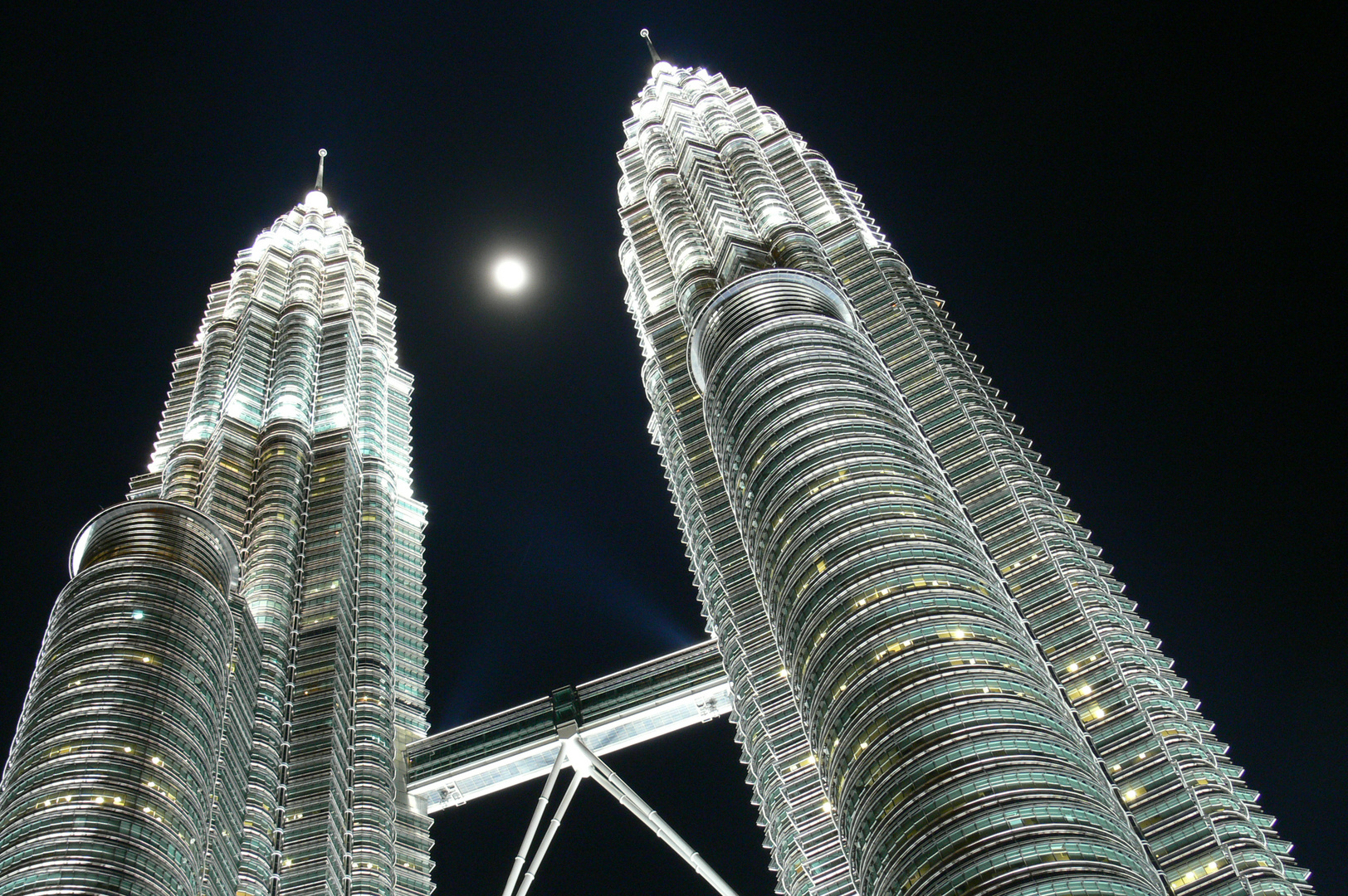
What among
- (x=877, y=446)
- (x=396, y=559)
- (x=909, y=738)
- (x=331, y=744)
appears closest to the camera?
(x=909, y=738)

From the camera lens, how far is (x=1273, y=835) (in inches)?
2552

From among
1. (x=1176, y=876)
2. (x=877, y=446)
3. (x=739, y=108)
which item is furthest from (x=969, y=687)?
(x=739, y=108)

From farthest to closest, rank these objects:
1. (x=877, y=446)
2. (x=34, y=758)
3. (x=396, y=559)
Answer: (x=396, y=559) < (x=877, y=446) < (x=34, y=758)

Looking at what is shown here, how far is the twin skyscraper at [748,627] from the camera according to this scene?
205 ft

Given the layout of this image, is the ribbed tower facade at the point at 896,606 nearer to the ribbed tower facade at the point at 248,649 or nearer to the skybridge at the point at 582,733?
the skybridge at the point at 582,733

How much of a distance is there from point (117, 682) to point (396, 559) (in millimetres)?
34493

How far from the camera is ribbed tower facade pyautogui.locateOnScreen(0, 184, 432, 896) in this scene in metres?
66.8

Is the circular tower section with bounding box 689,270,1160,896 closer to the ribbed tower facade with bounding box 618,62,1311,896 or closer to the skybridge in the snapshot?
the ribbed tower facade with bounding box 618,62,1311,896

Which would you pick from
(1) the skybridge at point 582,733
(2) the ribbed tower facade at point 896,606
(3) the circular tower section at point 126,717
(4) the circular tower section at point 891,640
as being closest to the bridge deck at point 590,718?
(1) the skybridge at point 582,733

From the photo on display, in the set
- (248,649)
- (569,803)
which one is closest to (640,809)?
(569,803)

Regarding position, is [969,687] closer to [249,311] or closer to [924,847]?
[924,847]

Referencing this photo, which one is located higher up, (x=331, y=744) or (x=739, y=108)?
(x=739, y=108)

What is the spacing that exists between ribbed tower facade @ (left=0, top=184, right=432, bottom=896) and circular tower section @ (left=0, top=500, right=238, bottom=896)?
11cm

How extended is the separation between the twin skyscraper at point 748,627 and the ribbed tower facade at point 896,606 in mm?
192
